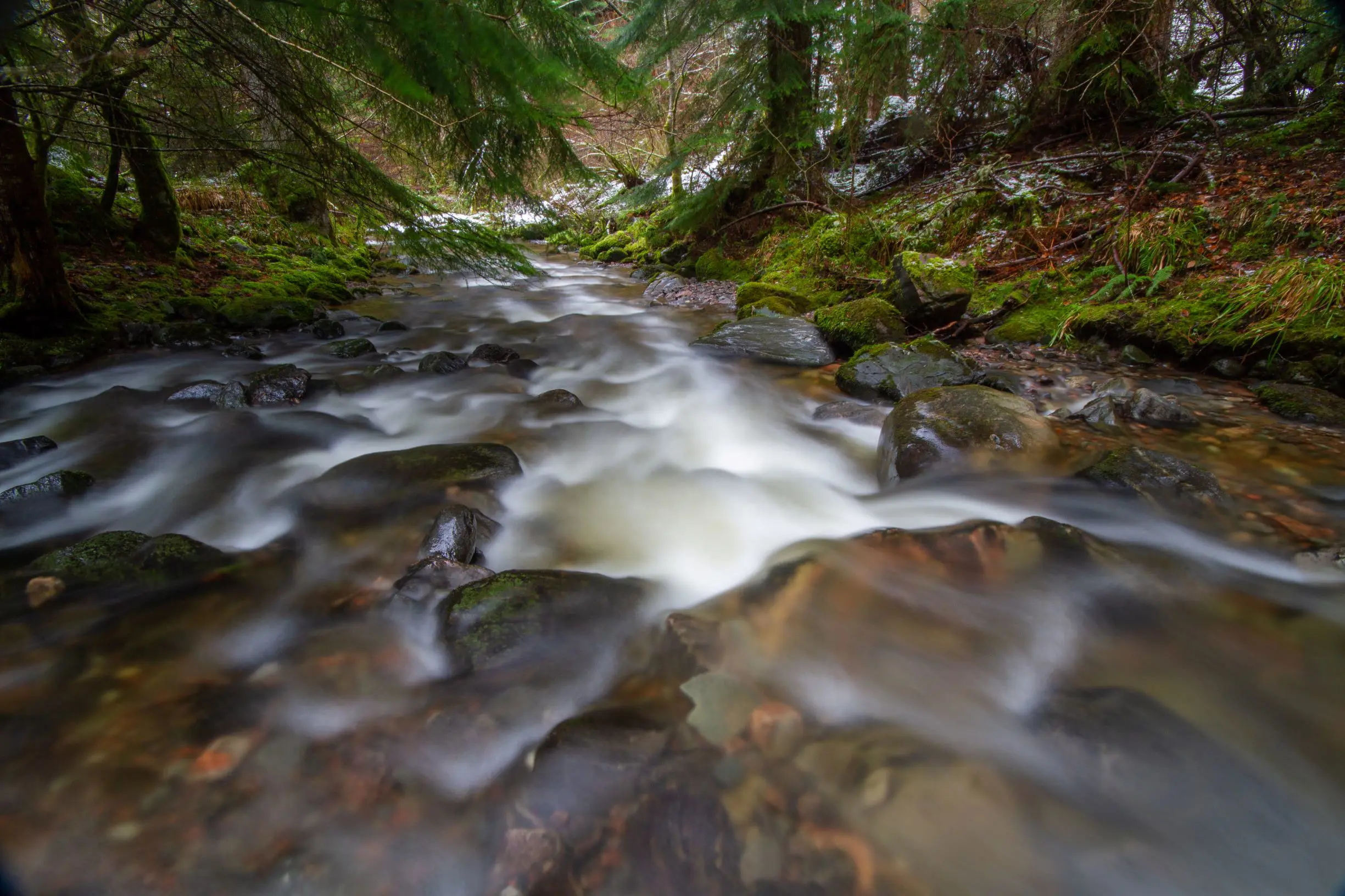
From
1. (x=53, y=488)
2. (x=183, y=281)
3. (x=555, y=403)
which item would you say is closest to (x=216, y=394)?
(x=53, y=488)

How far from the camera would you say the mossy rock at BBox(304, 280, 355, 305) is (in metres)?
8.96

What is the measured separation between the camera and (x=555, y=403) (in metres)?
5.03

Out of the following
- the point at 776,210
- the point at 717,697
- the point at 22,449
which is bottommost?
the point at 717,697

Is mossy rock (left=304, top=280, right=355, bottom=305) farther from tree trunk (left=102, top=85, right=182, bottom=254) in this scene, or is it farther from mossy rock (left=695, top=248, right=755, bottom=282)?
mossy rock (left=695, top=248, right=755, bottom=282)

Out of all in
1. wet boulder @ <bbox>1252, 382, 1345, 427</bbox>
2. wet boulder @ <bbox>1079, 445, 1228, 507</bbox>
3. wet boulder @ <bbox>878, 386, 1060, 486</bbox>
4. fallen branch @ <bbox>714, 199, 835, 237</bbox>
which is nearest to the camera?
wet boulder @ <bbox>1079, 445, 1228, 507</bbox>

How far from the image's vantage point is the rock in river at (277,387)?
4.75 metres

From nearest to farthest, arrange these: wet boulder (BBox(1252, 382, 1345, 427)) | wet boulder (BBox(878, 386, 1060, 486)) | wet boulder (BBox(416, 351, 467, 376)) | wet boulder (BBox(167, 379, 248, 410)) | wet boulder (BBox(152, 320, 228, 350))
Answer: wet boulder (BBox(878, 386, 1060, 486)) → wet boulder (BBox(1252, 382, 1345, 427)) → wet boulder (BBox(167, 379, 248, 410)) → wet boulder (BBox(416, 351, 467, 376)) → wet boulder (BBox(152, 320, 228, 350))

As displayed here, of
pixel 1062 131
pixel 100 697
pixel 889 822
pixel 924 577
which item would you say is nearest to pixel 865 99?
pixel 1062 131

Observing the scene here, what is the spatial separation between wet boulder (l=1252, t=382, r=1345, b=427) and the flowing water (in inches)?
5.8

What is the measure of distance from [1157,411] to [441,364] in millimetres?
6051

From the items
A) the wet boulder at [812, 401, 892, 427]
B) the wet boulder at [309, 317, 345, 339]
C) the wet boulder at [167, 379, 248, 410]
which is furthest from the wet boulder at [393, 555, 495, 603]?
the wet boulder at [309, 317, 345, 339]

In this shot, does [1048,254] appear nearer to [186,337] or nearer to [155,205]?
[186,337]

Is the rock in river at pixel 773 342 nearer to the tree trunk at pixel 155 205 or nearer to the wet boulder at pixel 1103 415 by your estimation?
the wet boulder at pixel 1103 415

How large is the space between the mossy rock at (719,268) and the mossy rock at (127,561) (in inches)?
336
